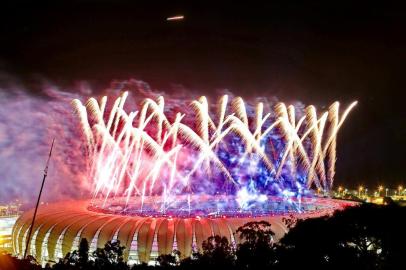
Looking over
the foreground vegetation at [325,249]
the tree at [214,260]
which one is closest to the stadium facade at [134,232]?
the tree at [214,260]

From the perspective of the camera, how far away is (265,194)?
6284 centimetres

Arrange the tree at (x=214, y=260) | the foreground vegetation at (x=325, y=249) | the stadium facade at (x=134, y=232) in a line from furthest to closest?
the stadium facade at (x=134, y=232)
the tree at (x=214, y=260)
the foreground vegetation at (x=325, y=249)

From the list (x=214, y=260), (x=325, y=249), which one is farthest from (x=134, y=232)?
(x=325, y=249)

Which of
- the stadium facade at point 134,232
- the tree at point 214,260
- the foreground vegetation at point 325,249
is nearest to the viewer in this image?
the foreground vegetation at point 325,249

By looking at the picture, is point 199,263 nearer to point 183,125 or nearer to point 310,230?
point 310,230

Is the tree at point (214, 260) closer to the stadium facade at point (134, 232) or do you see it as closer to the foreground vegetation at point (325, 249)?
the foreground vegetation at point (325, 249)

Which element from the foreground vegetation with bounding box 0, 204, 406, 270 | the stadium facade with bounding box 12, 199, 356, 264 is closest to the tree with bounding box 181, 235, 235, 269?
the foreground vegetation with bounding box 0, 204, 406, 270

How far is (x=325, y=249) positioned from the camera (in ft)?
91.7

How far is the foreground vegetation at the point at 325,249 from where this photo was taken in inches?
1067

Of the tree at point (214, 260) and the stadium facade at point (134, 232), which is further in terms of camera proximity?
the stadium facade at point (134, 232)

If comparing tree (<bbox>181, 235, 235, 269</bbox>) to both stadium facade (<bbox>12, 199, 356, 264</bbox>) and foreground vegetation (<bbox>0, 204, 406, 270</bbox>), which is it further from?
stadium facade (<bbox>12, 199, 356, 264</bbox>)

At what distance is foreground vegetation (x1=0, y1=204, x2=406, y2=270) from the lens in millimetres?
27109

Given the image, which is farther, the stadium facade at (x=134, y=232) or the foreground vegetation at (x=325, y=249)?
the stadium facade at (x=134, y=232)

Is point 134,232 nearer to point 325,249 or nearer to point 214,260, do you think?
point 214,260
